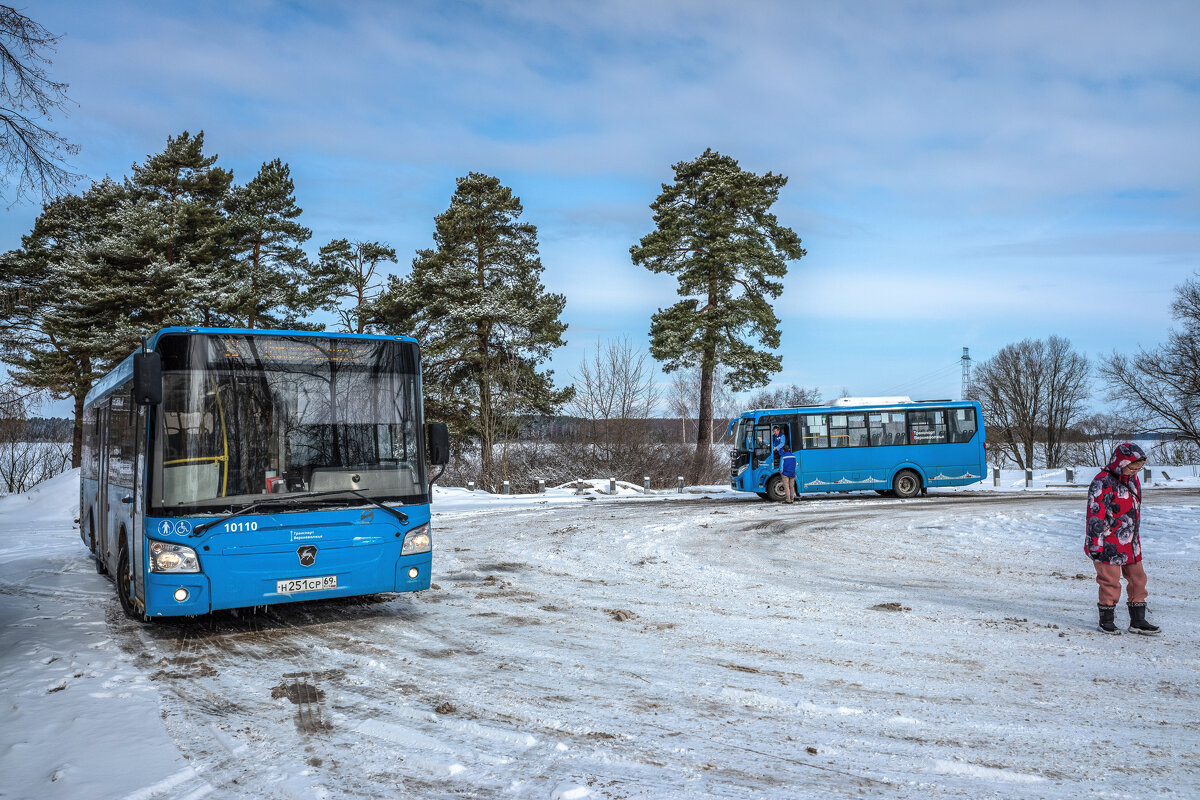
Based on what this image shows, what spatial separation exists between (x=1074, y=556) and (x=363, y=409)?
37.8ft

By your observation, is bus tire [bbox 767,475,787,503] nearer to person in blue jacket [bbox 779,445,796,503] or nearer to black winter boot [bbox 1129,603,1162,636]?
person in blue jacket [bbox 779,445,796,503]

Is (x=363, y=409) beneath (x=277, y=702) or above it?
above

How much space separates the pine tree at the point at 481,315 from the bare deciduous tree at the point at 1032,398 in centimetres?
4000

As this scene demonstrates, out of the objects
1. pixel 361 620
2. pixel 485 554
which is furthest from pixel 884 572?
pixel 361 620

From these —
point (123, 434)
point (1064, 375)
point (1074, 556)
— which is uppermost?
point (1064, 375)

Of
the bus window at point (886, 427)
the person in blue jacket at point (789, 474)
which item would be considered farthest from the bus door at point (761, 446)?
the bus window at point (886, 427)

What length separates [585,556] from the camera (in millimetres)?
13000

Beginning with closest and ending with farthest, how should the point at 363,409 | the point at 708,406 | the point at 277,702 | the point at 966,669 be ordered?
the point at 277,702 < the point at 966,669 < the point at 363,409 < the point at 708,406

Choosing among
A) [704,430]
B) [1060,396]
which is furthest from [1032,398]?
[704,430]

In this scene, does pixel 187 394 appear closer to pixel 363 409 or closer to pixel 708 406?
pixel 363 409

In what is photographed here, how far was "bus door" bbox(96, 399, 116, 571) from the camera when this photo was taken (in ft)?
31.9

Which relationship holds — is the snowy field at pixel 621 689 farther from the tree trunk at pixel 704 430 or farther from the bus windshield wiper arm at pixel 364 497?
the tree trunk at pixel 704 430

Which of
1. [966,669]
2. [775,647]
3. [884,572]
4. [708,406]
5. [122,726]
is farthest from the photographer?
[708,406]

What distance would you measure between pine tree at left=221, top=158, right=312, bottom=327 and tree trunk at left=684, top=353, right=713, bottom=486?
1870cm
